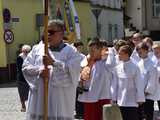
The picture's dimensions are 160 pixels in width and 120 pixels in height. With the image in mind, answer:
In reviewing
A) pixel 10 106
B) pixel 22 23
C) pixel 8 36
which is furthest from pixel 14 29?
pixel 10 106

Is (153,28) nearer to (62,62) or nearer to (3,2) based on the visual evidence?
(3,2)

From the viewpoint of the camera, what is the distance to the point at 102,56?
9992 mm

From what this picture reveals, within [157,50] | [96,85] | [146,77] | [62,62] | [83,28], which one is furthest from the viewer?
[83,28]

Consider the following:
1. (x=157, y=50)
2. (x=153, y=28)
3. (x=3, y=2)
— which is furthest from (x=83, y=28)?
(x=157, y=50)

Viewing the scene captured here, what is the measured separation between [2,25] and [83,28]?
10.6 metres

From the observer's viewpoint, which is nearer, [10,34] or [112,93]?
[112,93]

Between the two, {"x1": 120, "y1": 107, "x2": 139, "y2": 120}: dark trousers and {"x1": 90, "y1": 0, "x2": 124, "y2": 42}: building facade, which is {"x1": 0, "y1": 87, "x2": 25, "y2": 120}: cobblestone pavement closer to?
{"x1": 120, "y1": 107, "x2": 139, "y2": 120}: dark trousers

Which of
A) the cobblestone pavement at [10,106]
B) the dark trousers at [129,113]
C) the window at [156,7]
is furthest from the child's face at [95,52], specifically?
the window at [156,7]

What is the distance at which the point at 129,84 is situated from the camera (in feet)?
33.8

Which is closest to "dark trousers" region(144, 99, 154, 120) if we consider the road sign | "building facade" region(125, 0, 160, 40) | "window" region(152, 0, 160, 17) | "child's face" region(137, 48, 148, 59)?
"child's face" region(137, 48, 148, 59)

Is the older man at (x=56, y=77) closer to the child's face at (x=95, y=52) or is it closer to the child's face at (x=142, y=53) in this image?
the child's face at (x=95, y=52)

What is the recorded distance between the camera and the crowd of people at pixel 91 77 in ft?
24.5

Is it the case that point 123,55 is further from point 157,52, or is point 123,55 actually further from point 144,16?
point 144,16

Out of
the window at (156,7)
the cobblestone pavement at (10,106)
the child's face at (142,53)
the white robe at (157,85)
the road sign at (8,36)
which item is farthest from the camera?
Answer: the window at (156,7)
